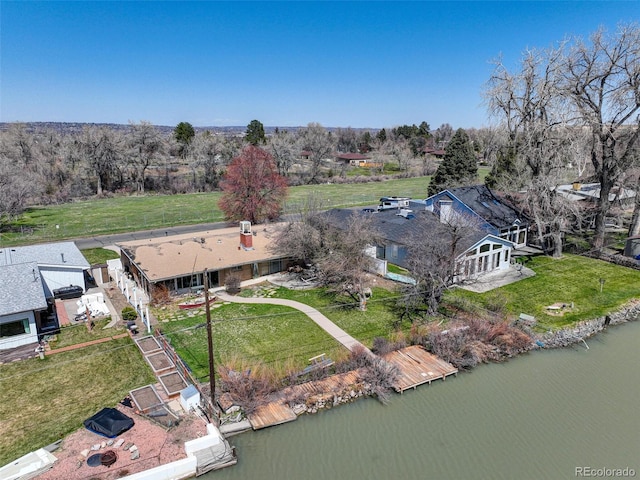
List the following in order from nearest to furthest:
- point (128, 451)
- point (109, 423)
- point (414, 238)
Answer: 1. point (128, 451)
2. point (109, 423)
3. point (414, 238)

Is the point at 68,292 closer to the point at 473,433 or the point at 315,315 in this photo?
the point at 315,315

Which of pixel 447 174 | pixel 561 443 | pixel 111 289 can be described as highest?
pixel 447 174

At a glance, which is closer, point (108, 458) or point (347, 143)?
point (108, 458)

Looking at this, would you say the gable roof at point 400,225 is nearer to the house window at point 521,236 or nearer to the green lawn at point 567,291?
the green lawn at point 567,291

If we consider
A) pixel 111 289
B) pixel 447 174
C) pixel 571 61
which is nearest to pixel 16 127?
pixel 111 289

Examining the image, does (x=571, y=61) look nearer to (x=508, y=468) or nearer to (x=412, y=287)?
(x=412, y=287)

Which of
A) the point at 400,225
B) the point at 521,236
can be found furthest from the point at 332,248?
the point at 521,236

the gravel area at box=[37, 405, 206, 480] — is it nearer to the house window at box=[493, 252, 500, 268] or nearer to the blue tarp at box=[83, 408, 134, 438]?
the blue tarp at box=[83, 408, 134, 438]
